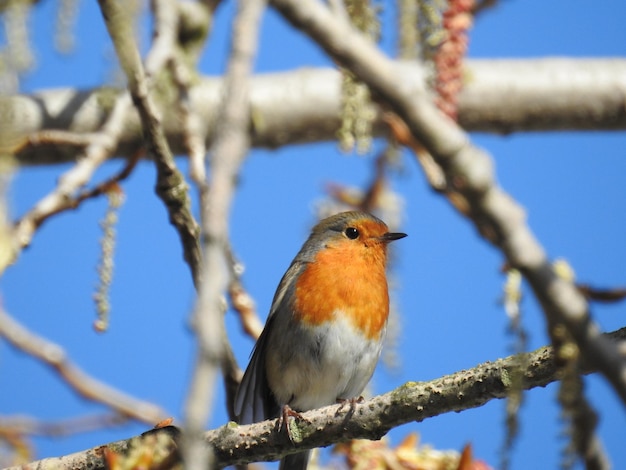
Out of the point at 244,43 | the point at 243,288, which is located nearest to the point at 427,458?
the point at 243,288

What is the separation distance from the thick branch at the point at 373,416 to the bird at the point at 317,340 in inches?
36.7

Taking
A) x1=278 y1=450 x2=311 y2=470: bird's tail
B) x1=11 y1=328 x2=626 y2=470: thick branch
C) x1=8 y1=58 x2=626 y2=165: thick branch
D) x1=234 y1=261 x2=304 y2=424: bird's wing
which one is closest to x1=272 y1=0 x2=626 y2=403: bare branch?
x1=11 y1=328 x2=626 y2=470: thick branch

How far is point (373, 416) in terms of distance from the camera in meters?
3.31

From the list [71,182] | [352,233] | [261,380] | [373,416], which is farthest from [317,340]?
[71,182]

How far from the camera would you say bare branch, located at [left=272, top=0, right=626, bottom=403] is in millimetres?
1327

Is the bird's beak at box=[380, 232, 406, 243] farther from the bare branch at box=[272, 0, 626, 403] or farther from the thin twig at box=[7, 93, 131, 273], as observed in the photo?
the bare branch at box=[272, 0, 626, 403]

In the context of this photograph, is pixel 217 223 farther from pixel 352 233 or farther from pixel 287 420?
pixel 352 233

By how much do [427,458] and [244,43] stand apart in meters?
2.24

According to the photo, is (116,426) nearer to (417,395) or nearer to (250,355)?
(250,355)

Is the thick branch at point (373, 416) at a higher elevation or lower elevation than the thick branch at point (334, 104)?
lower

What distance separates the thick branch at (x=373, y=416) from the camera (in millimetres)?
3057

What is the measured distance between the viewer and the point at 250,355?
479 cm

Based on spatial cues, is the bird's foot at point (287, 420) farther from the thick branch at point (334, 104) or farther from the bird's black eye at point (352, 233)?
the thick branch at point (334, 104)

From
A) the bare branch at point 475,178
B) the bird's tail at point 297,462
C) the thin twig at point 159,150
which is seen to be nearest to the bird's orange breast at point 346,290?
the bird's tail at point 297,462
